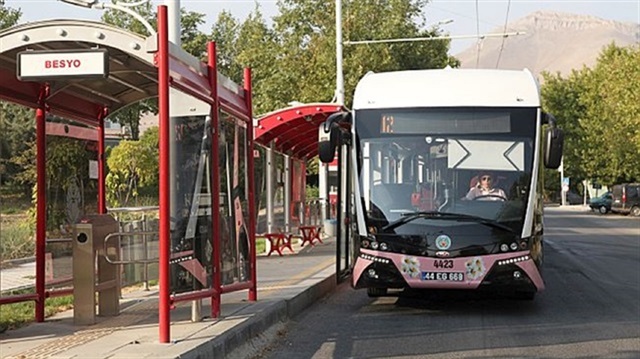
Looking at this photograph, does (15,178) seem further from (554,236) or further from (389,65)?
(389,65)

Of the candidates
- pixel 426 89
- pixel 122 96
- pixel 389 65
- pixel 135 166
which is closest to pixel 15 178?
pixel 122 96

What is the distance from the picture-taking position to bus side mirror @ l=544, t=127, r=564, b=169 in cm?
1156

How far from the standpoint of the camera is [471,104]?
39.7ft

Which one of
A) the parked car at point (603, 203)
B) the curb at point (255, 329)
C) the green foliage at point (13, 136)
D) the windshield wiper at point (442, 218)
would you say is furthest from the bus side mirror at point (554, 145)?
the parked car at point (603, 203)

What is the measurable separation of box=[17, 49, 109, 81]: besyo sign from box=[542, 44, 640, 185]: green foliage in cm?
4110

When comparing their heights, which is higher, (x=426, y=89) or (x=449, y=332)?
(x=426, y=89)

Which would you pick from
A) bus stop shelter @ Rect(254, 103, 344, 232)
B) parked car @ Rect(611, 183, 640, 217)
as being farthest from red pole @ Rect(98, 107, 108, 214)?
parked car @ Rect(611, 183, 640, 217)

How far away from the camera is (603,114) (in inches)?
2410

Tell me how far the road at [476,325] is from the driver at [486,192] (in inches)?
58.6

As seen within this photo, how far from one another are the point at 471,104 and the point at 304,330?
12.5 feet

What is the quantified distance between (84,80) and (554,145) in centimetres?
576

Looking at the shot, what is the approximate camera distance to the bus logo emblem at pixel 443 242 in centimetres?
1138

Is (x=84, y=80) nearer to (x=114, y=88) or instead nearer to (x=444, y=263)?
(x=114, y=88)

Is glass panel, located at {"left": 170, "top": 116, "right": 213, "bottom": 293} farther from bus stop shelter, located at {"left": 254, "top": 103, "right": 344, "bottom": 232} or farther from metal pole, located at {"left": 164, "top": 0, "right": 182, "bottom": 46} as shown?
bus stop shelter, located at {"left": 254, "top": 103, "right": 344, "bottom": 232}
